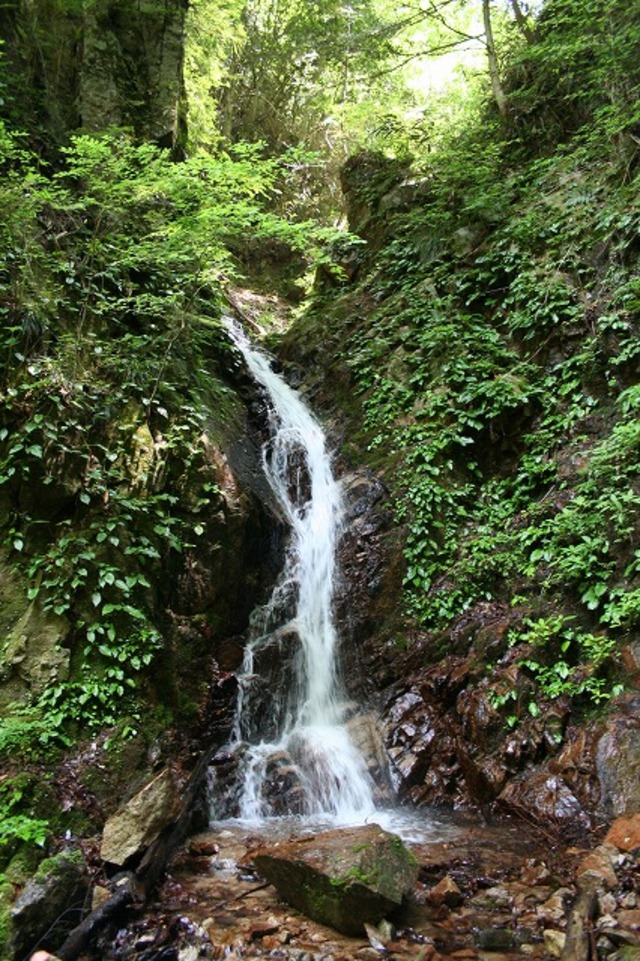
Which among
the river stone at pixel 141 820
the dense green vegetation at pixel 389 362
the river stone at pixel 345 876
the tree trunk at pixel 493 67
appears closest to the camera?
the river stone at pixel 345 876

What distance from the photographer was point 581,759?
5238 mm

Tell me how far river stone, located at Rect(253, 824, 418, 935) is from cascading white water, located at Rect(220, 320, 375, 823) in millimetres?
1682

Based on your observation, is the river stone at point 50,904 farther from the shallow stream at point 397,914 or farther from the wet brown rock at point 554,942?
the wet brown rock at point 554,942

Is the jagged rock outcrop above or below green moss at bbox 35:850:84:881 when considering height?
above

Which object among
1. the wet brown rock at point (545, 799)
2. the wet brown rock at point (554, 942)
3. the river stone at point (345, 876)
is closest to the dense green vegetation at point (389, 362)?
the wet brown rock at point (545, 799)

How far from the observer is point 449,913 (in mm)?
3887

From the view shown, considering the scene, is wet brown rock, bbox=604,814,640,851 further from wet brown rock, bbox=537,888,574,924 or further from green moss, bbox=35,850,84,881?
green moss, bbox=35,850,84,881

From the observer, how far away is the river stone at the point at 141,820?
428cm

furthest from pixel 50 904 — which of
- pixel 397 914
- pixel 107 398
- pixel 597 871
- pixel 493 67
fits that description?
pixel 493 67

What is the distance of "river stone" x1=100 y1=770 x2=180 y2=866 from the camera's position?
4281 mm

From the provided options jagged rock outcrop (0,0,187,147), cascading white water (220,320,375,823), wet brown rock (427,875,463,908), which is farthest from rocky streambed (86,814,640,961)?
jagged rock outcrop (0,0,187,147)

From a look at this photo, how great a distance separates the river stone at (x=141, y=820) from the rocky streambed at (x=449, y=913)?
0.37 m

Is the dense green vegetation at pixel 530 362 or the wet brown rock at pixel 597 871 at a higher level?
the dense green vegetation at pixel 530 362

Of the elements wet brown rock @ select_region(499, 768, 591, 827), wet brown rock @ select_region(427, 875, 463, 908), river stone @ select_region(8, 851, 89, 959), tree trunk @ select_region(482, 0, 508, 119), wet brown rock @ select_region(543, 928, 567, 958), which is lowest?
wet brown rock @ select_region(499, 768, 591, 827)
